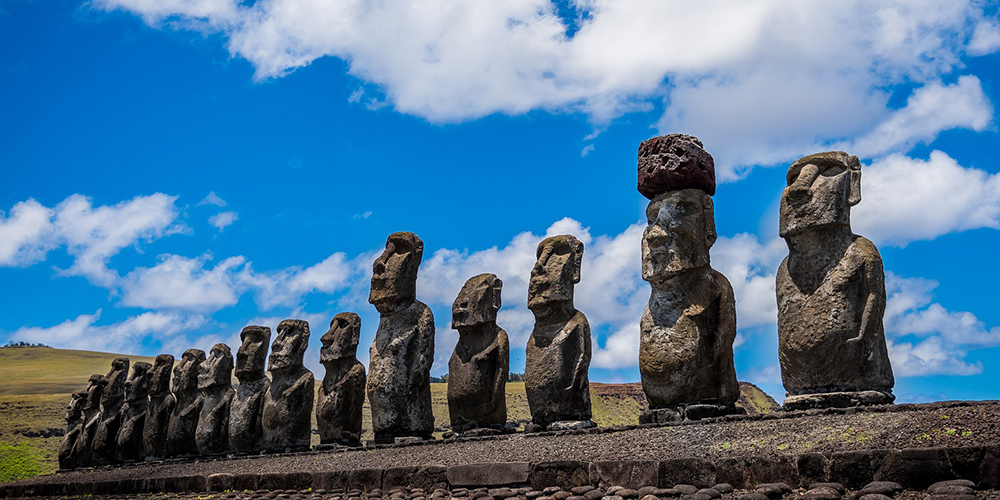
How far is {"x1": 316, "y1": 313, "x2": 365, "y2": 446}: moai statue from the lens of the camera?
1656 cm

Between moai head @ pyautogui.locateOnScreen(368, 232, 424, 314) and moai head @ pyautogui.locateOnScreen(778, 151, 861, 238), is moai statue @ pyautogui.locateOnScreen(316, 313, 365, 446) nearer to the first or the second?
moai head @ pyautogui.locateOnScreen(368, 232, 424, 314)

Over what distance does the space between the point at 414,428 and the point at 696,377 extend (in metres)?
5.88

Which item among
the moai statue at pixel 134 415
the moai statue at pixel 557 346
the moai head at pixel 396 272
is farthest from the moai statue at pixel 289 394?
the moai statue at pixel 557 346

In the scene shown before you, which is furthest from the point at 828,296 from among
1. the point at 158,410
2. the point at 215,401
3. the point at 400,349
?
the point at 158,410

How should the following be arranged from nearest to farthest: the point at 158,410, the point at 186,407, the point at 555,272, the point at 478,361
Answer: the point at 555,272 → the point at 478,361 → the point at 186,407 → the point at 158,410

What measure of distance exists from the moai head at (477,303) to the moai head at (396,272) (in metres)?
1.56

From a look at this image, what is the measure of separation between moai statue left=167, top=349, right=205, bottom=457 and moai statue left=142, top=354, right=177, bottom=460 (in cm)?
50

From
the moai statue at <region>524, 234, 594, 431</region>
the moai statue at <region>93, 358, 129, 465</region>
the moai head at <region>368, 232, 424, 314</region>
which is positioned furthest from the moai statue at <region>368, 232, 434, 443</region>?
the moai statue at <region>93, 358, 129, 465</region>

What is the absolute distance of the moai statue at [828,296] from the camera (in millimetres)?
10266

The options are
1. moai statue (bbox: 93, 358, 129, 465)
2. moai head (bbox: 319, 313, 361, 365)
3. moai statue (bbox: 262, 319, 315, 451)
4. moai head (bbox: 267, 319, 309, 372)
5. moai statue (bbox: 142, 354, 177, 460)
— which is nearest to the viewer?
moai head (bbox: 319, 313, 361, 365)

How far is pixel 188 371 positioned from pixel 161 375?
159 cm

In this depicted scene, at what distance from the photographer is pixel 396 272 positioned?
53.3ft

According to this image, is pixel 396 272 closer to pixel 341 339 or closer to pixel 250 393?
pixel 341 339

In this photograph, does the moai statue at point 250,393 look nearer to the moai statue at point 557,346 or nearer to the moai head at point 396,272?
the moai head at point 396,272
